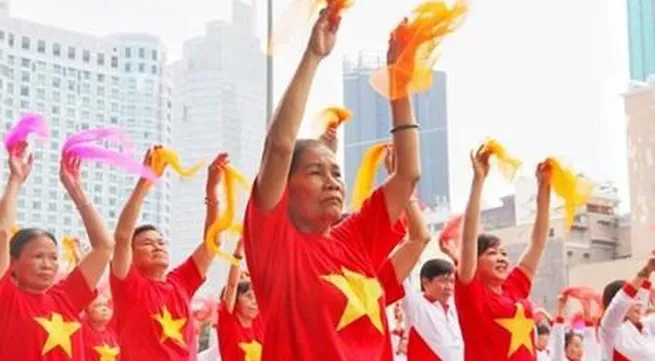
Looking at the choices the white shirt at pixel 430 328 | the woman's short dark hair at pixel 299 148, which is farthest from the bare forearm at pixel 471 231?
the woman's short dark hair at pixel 299 148

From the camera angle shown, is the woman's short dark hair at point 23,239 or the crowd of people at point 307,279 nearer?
the crowd of people at point 307,279

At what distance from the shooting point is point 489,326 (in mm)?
3648

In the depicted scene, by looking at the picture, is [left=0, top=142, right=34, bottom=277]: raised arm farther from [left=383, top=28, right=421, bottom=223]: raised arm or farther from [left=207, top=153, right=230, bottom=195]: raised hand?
[left=383, top=28, right=421, bottom=223]: raised arm

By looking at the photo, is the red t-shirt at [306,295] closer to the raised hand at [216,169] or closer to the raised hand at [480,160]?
the raised hand at [480,160]

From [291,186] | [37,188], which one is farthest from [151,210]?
[291,186]

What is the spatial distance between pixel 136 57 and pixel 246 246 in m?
4.66

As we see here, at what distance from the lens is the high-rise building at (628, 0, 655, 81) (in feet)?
77.6

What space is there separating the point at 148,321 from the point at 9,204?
0.76m

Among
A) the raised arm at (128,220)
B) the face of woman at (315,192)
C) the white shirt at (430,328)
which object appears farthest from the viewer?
the white shirt at (430,328)

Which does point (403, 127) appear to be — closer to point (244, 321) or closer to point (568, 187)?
point (568, 187)

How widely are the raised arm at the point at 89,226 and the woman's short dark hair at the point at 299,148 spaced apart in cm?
123

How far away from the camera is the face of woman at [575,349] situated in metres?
6.53

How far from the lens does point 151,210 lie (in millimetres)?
6082

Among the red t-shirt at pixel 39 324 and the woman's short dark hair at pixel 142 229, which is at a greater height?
the woman's short dark hair at pixel 142 229
